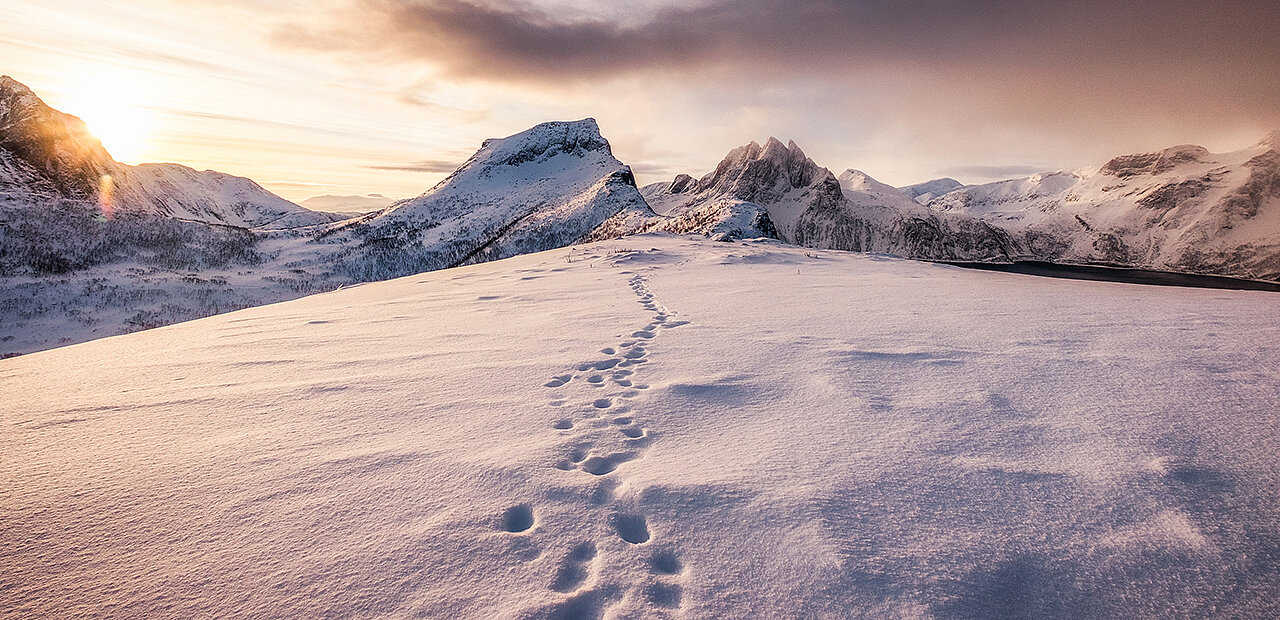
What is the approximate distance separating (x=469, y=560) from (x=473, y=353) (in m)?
3.28

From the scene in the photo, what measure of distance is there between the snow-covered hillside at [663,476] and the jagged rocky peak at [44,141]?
112405mm

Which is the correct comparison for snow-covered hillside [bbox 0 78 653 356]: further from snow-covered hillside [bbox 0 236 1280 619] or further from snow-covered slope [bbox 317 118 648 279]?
snow-covered hillside [bbox 0 236 1280 619]

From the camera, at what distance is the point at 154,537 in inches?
82.8

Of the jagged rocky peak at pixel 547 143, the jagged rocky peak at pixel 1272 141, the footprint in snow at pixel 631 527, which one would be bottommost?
the footprint in snow at pixel 631 527

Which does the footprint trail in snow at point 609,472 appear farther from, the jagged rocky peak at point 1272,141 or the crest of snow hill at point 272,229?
the jagged rocky peak at point 1272,141

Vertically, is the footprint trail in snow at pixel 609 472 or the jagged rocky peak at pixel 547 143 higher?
the jagged rocky peak at pixel 547 143

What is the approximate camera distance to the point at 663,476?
2541 mm

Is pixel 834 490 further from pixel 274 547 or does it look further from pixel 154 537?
pixel 154 537

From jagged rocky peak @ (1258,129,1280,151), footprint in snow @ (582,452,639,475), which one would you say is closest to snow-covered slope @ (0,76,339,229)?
footprint in snow @ (582,452,639,475)

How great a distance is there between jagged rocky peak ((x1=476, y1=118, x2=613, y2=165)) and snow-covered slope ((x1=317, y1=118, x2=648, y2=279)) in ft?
0.68

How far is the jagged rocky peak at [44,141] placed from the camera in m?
74.3

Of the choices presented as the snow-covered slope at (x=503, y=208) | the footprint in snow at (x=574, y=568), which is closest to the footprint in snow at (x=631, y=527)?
the footprint in snow at (x=574, y=568)

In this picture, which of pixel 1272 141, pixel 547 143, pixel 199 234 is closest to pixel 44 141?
pixel 199 234

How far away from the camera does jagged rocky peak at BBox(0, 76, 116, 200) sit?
244 ft
